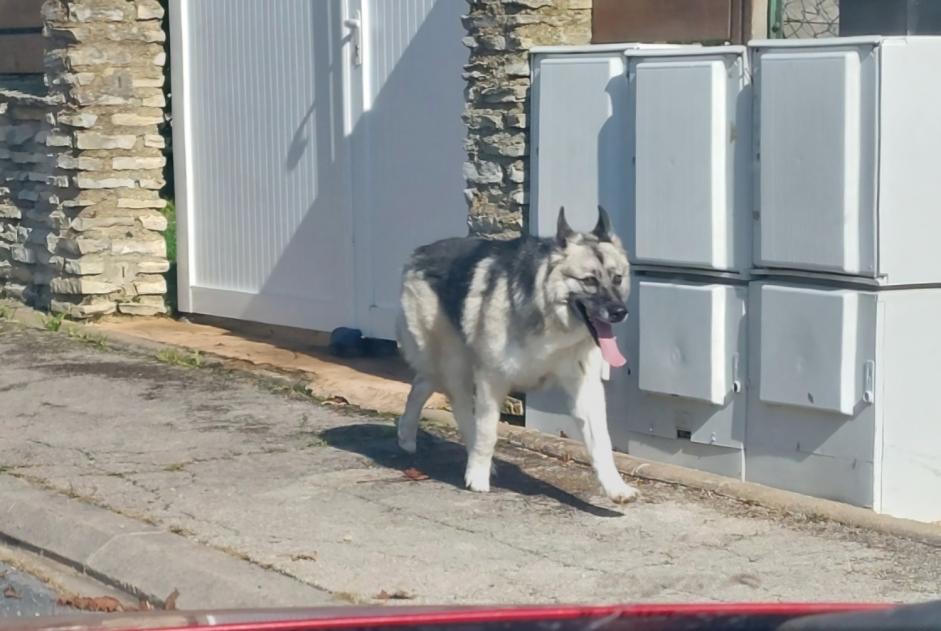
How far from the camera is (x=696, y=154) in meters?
6.27

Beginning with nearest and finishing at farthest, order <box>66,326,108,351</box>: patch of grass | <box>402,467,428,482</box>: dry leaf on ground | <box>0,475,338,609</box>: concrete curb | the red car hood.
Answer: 1. the red car hood
2. <box>0,475,338,609</box>: concrete curb
3. <box>402,467,428,482</box>: dry leaf on ground
4. <box>66,326,108,351</box>: patch of grass

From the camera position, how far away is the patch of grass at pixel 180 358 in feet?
29.5

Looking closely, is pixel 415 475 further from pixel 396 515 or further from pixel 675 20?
pixel 675 20

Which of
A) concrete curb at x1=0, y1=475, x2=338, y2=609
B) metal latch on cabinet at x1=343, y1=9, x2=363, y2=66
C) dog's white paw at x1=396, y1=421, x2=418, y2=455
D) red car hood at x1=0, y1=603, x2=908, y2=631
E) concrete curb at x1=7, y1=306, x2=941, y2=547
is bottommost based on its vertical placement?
concrete curb at x1=0, y1=475, x2=338, y2=609

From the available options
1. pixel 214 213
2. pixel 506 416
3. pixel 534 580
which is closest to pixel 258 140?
pixel 214 213

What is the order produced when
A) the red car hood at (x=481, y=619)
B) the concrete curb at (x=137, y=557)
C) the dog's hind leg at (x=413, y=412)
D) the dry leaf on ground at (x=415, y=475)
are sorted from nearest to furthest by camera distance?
the red car hood at (x=481, y=619) → the concrete curb at (x=137, y=557) → the dry leaf on ground at (x=415, y=475) → the dog's hind leg at (x=413, y=412)

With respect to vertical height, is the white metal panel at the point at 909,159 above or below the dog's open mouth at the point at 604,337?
above

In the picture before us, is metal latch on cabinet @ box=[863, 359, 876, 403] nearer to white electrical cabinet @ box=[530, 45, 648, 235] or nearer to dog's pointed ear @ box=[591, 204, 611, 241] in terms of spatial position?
dog's pointed ear @ box=[591, 204, 611, 241]

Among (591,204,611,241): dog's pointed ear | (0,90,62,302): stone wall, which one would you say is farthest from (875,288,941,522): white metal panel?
(0,90,62,302): stone wall

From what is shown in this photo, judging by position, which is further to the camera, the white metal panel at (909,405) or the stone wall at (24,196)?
the stone wall at (24,196)

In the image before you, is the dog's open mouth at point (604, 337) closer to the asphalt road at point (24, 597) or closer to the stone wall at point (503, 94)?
the stone wall at point (503, 94)

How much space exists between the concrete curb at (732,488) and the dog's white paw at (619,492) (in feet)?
1.46

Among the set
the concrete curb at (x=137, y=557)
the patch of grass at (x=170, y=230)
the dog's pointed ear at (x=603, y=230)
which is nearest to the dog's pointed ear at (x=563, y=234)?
the dog's pointed ear at (x=603, y=230)

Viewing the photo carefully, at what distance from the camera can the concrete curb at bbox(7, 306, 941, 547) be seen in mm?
5699
